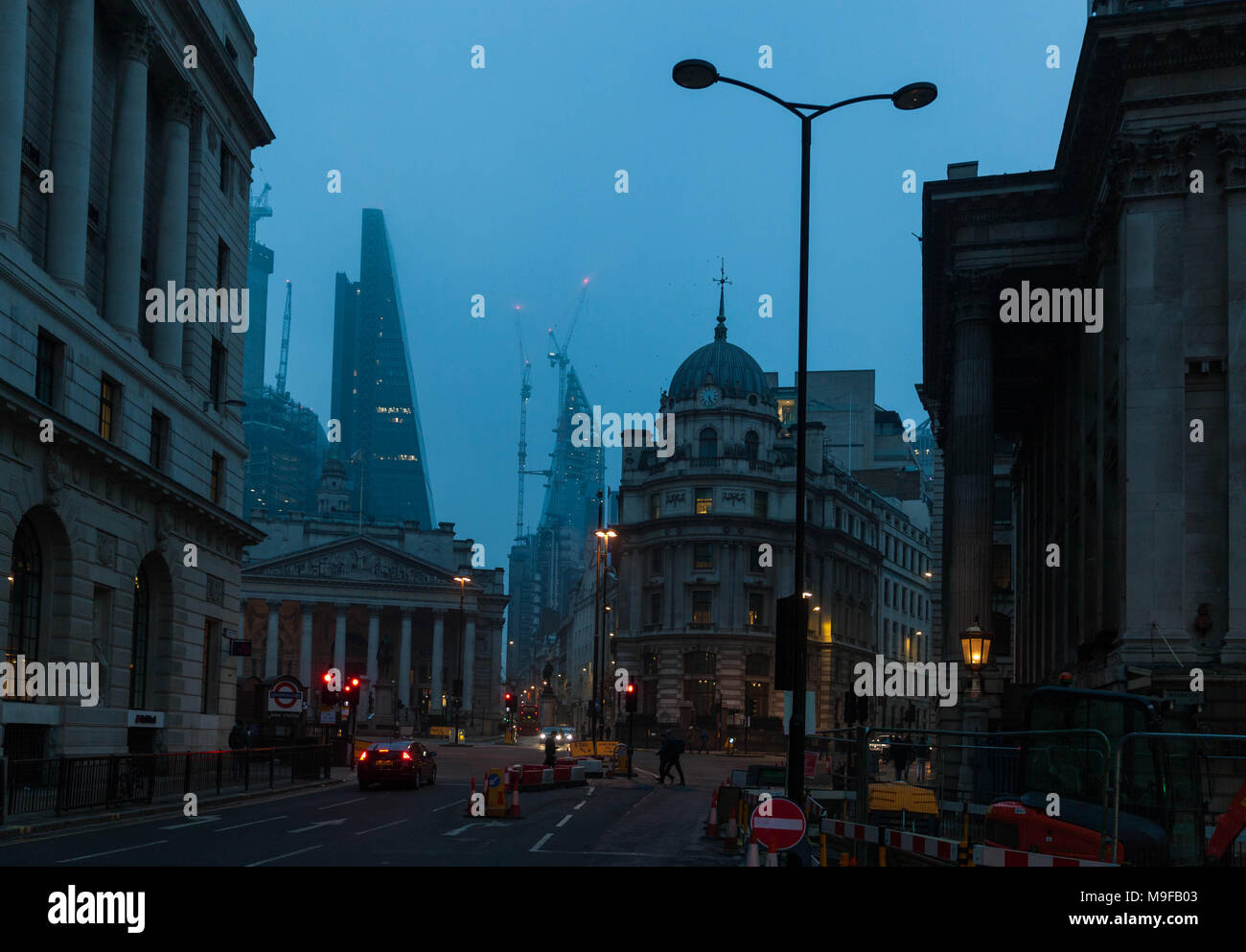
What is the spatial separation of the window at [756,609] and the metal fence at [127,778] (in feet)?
208

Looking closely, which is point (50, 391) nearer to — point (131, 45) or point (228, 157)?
point (131, 45)

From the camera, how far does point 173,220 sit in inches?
1665

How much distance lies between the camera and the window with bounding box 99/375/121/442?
3656 centimetres

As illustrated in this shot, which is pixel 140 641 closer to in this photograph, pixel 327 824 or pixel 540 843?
pixel 327 824

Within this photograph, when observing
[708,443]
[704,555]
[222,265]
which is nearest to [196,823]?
[222,265]

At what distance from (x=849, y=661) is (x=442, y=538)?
56492mm

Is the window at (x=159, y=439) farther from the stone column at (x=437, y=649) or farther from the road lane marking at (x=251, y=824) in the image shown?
the stone column at (x=437, y=649)

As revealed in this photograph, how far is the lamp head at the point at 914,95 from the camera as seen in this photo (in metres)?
20.8

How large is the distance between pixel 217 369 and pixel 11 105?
673 inches

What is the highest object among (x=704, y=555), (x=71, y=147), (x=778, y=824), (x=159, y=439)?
(x=71, y=147)

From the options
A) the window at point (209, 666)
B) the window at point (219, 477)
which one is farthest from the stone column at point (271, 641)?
the window at point (219, 477)
